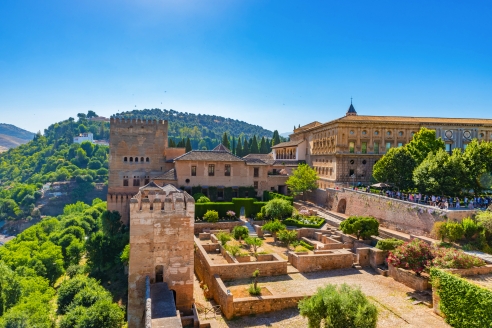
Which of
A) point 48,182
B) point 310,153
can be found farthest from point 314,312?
point 48,182

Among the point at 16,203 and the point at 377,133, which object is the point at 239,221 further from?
the point at 16,203

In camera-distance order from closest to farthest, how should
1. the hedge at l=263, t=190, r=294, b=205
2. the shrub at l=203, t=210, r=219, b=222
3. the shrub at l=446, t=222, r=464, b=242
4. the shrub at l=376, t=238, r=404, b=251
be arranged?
1. the shrub at l=446, t=222, r=464, b=242
2. the shrub at l=376, t=238, r=404, b=251
3. the shrub at l=203, t=210, r=219, b=222
4. the hedge at l=263, t=190, r=294, b=205

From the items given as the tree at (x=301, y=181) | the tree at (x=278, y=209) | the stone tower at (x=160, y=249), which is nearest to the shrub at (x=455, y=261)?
the stone tower at (x=160, y=249)

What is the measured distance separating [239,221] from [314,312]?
18.8 metres

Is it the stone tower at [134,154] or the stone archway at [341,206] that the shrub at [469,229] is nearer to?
the stone archway at [341,206]

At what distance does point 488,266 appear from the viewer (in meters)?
16.6

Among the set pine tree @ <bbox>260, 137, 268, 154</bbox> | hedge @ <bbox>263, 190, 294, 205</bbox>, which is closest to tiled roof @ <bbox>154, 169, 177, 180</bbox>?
hedge @ <bbox>263, 190, 294, 205</bbox>

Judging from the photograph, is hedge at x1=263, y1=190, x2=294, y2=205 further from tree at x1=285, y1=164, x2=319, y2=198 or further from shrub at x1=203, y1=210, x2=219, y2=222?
shrub at x1=203, y1=210, x2=219, y2=222

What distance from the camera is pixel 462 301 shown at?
13.7 metres

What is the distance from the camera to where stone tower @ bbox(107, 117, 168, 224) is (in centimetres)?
3662

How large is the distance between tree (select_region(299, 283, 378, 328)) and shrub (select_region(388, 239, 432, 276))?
8514mm

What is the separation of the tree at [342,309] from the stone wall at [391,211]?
14280 mm

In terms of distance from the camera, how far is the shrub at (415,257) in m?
17.5

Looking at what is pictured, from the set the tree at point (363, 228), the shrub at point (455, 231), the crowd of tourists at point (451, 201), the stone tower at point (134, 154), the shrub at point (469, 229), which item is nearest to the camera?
the shrub at point (455, 231)
